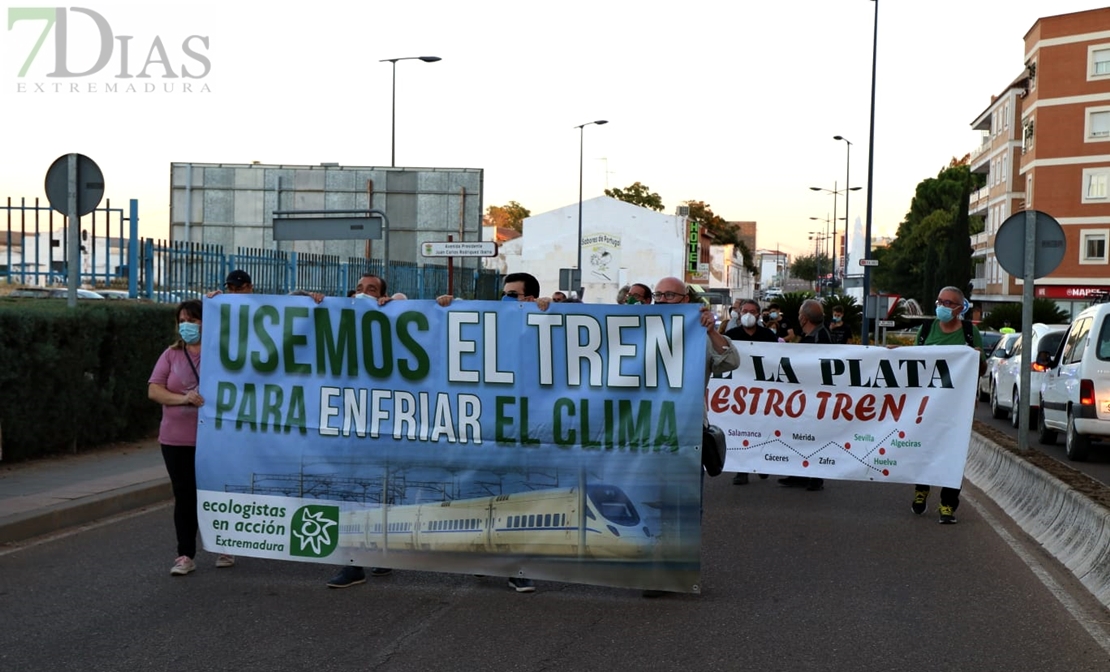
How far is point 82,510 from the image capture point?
9969mm

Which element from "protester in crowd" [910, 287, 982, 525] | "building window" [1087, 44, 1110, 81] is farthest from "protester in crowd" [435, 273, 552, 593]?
"building window" [1087, 44, 1110, 81]

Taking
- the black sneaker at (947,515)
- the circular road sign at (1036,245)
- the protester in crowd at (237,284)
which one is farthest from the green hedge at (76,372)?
the circular road sign at (1036,245)

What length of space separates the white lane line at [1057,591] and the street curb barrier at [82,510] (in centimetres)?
685

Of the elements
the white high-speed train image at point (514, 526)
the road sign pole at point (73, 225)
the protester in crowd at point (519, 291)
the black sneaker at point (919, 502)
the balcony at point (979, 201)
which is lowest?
the black sneaker at point (919, 502)

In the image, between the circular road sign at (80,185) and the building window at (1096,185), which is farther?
the building window at (1096,185)

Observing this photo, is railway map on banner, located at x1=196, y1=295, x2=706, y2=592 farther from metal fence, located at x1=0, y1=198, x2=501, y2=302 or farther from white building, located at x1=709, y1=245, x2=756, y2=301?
white building, located at x1=709, y1=245, x2=756, y2=301

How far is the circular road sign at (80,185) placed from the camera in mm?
12901

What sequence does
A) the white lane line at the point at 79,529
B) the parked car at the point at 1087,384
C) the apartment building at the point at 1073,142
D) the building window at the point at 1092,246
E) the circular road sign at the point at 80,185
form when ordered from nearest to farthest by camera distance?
the white lane line at the point at 79,529 → the circular road sign at the point at 80,185 → the parked car at the point at 1087,384 → the apartment building at the point at 1073,142 → the building window at the point at 1092,246

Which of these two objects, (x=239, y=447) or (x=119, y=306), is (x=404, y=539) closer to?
(x=239, y=447)

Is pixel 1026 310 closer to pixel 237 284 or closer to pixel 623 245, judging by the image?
pixel 237 284

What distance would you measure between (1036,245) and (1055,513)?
4220 mm

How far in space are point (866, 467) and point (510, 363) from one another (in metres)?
5.03

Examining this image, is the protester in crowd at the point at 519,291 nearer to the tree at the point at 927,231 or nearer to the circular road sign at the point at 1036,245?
the circular road sign at the point at 1036,245

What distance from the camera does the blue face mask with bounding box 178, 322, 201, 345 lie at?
8156mm
